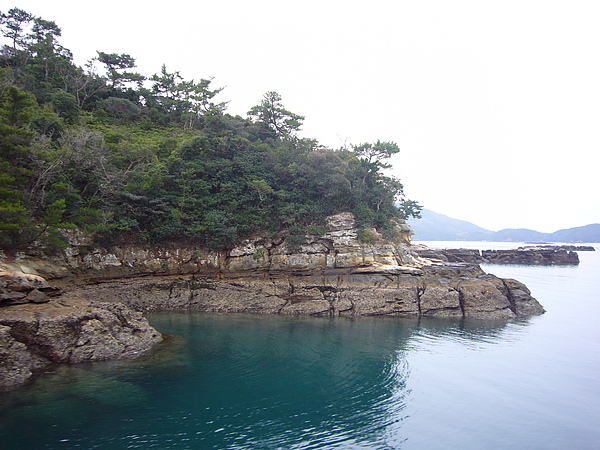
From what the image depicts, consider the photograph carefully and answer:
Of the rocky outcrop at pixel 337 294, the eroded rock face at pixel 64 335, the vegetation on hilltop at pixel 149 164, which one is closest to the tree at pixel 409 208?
the vegetation on hilltop at pixel 149 164

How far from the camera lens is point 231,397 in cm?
Answer: 1216

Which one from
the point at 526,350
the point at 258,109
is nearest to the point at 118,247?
the point at 258,109

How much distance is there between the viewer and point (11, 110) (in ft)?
62.2

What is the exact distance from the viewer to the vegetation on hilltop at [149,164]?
2011 cm

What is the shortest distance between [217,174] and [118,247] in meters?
9.69

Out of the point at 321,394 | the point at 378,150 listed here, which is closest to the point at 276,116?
the point at 378,150

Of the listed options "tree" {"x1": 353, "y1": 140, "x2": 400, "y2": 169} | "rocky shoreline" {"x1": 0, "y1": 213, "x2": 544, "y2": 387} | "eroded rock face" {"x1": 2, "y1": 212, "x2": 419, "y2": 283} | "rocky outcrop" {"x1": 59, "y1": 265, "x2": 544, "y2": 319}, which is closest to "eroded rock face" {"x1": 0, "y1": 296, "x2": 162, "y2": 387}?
"rocky shoreline" {"x1": 0, "y1": 213, "x2": 544, "y2": 387}

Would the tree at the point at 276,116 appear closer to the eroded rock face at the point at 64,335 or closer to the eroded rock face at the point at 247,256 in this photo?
the eroded rock face at the point at 247,256

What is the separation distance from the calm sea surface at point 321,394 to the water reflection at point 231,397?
0.17 feet

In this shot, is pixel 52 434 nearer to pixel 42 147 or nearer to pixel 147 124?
pixel 42 147

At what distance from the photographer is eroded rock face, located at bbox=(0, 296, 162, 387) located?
12656 mm

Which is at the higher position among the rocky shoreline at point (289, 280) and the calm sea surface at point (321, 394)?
the rocky shoreline at point (289, 280)

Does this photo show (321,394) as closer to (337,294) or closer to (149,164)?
(337,294)

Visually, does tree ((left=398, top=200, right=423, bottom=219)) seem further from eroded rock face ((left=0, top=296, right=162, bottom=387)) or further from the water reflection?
eroded rock face ((left=0, top=296, right=162, bottom=387))
